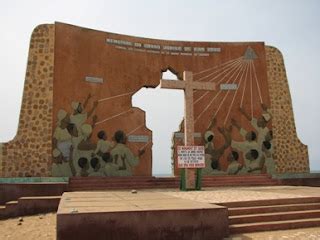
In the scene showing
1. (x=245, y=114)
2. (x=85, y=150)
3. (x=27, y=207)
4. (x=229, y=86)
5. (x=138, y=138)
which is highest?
(x=229, y=86)

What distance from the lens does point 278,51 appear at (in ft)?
65.9

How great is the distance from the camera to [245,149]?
18.6 metres

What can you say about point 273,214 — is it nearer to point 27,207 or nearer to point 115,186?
point 27,207

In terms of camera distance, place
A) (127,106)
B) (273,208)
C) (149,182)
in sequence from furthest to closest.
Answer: (127,106) < (149,182) < (273,208)

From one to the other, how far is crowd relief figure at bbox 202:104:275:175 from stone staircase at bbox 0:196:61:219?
373 inches

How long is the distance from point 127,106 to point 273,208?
432 inches

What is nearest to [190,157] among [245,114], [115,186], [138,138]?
[115,186]

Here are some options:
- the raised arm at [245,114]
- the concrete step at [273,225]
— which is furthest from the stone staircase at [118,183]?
the concrete step at [273,225]

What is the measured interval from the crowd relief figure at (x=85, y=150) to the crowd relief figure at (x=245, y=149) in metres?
3.68

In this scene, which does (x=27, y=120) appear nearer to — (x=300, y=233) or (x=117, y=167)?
(x=117, y=167)

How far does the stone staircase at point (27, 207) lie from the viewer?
31.6 feet

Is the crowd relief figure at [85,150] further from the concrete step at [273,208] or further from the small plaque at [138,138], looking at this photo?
the concrete step at [273,208]

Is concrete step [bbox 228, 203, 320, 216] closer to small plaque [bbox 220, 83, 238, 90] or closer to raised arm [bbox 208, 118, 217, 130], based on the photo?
raised arm [bbox 208, 118, 217, 130]

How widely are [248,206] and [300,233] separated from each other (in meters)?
1.48
